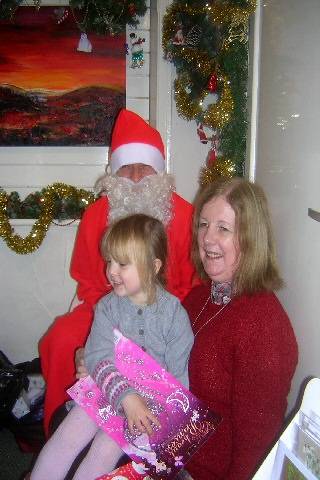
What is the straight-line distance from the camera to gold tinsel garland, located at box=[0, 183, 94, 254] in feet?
9.53

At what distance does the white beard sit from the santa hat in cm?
9

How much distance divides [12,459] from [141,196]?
157 centimetres

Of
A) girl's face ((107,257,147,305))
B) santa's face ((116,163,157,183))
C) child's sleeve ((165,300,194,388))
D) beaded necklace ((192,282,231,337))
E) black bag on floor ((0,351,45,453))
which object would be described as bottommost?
black bag on floor ((0,351,45,453))

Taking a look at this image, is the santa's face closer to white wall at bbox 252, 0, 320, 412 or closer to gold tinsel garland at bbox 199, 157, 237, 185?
gold tinsel garland at bbox 199, 157, 237, 185

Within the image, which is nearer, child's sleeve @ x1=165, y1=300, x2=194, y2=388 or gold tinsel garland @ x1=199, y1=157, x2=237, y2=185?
child's sleeve @ x1=165, y1=300, x2=194, y2=388

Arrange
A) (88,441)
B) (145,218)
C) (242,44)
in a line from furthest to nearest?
(242,44)
(145,218)
(88,441)

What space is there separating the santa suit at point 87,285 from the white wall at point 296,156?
580 millimetres

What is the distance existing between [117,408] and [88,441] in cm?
24

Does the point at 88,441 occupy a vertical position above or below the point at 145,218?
below

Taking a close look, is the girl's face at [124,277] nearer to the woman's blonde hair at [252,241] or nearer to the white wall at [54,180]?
the woman's blonde hair at [252,241]

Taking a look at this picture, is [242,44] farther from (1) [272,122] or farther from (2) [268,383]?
(2) [268,383]

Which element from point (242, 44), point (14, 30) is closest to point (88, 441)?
point (242, 44)

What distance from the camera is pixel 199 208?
161 centimetres

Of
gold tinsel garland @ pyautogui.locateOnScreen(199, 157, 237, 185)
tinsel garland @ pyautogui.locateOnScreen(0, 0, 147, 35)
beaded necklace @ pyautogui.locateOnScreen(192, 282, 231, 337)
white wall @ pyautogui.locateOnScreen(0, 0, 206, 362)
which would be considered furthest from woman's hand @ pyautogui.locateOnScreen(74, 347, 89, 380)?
tinsel garland @ pyautogui.locateOnScreen(0, 0, 147, 35)
